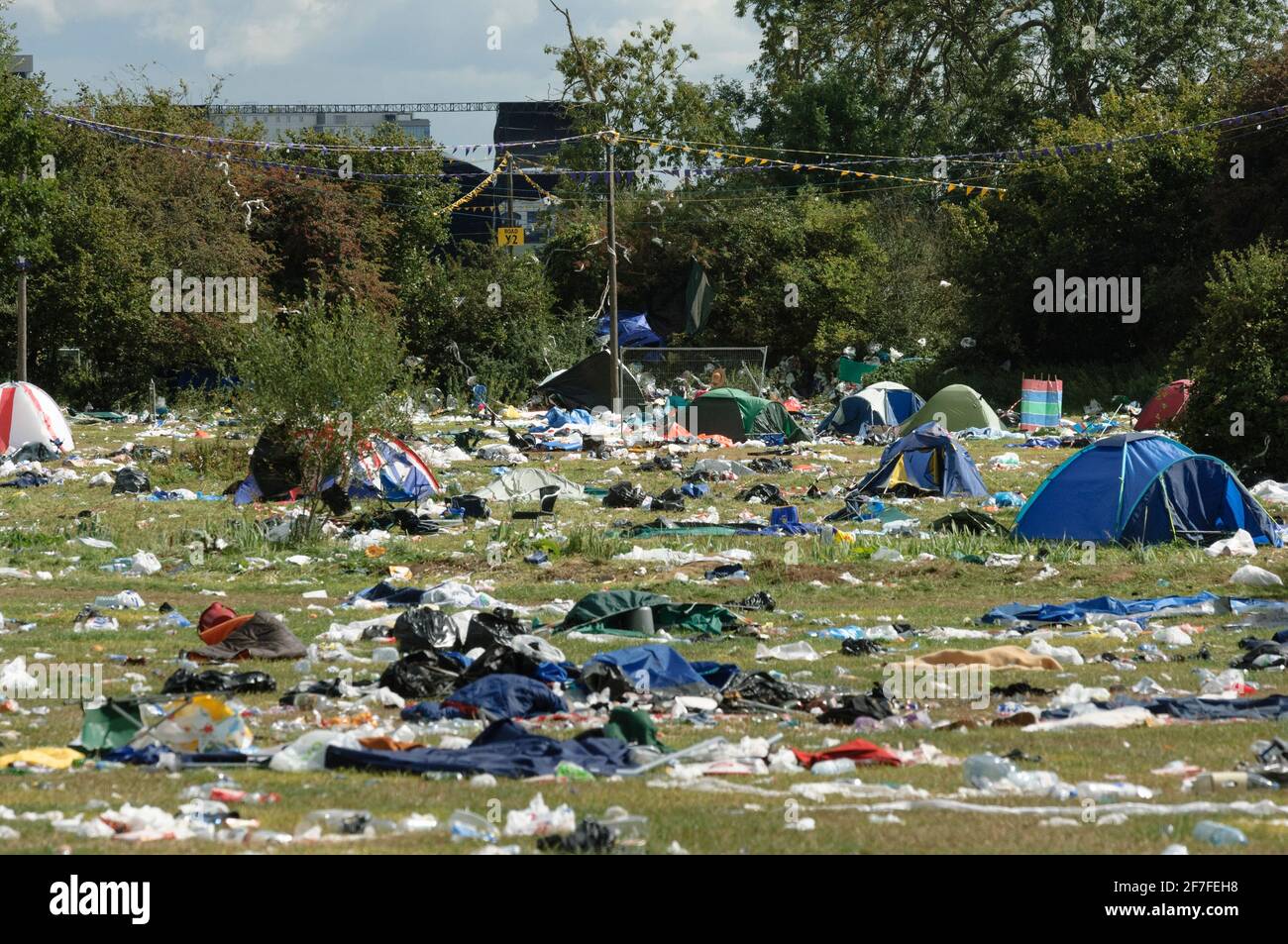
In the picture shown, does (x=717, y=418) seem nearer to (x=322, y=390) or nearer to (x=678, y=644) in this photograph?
(x=322, y=390)

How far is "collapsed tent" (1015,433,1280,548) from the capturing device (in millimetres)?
16469

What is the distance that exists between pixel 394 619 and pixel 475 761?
477 centimetres

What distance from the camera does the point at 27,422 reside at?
2628cm

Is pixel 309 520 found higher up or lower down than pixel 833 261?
lower down

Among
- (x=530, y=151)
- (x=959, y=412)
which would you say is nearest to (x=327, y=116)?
(x=530, y=151)

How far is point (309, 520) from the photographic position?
1738cm

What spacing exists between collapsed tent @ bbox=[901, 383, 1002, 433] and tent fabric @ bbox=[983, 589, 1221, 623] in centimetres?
1811

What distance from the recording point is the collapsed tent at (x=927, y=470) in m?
21.6

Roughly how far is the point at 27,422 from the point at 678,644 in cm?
1858

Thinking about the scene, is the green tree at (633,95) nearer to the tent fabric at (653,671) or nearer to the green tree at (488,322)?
the green tree at (488,322)

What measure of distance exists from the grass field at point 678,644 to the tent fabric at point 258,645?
348 millimetres

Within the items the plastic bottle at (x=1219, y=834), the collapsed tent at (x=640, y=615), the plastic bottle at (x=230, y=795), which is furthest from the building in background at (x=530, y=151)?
the plastic bottle at (x=1219, y=834)
